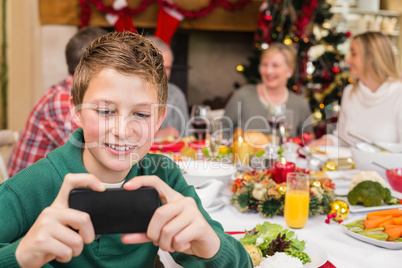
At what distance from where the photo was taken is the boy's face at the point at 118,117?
81 cm

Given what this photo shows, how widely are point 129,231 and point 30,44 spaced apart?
3.96 m

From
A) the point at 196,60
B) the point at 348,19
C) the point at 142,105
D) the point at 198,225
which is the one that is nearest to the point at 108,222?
the point at 198,225

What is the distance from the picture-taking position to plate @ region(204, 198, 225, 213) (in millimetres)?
1376

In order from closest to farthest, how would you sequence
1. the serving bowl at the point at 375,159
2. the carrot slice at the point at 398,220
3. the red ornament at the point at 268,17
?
the carrot slice at the point at 398,220, the serving bowl at the point at 375,159, the red ornament at the point at 268,17

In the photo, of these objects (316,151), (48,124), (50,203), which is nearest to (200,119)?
(316,151)

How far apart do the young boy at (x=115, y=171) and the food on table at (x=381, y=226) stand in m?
0.41

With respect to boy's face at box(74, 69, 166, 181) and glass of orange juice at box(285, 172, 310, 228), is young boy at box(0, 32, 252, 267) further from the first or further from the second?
glass of orange juice at box(285, 172, 310, 228)

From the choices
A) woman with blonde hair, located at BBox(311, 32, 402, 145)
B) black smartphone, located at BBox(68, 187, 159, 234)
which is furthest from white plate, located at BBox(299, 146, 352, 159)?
black smartphone, located at BBox(68, 187, 159, 234)

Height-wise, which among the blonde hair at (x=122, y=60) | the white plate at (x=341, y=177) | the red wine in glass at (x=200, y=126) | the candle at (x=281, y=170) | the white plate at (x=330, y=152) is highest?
the blonde hair at (x=122, y=60)

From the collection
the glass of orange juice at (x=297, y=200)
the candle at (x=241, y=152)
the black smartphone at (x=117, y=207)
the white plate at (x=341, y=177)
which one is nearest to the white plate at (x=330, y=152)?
the white plate at (x=341, y=177)

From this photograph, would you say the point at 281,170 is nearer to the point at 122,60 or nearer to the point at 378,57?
the point at 122,60

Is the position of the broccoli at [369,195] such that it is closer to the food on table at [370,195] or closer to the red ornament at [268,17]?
the food on table at [370,195]

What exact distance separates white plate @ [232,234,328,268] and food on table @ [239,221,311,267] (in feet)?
0.05

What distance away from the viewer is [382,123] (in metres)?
2.91
